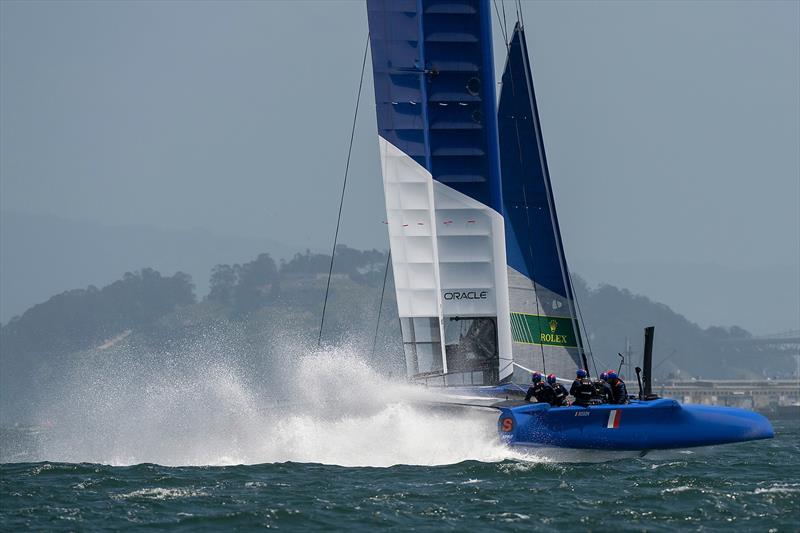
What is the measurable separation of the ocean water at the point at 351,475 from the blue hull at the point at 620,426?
0.46 meters

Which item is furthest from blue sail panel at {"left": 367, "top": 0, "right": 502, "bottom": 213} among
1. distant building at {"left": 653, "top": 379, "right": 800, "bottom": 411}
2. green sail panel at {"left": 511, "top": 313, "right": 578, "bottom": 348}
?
distant building at {"left": 653, "top": 379, "right": 800, "bottom": 411}

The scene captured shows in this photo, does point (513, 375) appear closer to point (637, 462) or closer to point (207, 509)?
point (637, 462)

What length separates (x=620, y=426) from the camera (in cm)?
2841

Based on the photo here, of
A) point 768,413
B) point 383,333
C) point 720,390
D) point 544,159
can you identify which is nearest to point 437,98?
Answer: point 544,159

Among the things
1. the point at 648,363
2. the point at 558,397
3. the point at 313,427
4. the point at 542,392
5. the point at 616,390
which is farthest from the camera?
the point at 648,363

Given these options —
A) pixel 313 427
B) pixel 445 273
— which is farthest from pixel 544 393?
pixel 313 427

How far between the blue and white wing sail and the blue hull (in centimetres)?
421

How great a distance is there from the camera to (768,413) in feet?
474

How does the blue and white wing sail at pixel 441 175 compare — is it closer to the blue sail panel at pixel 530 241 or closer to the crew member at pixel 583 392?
the blue sail panel at pixel 530 241

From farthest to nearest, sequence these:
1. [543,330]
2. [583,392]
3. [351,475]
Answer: [543,330]
[583,392]
[351,475]

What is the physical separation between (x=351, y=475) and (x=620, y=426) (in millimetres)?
5690

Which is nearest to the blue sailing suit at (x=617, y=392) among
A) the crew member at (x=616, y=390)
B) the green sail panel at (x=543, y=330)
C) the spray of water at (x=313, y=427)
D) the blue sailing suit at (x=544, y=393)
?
A: the crew member at (x=616, y=390)

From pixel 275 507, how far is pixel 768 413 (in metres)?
129

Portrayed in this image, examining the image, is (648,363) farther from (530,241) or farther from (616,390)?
(530,241)
